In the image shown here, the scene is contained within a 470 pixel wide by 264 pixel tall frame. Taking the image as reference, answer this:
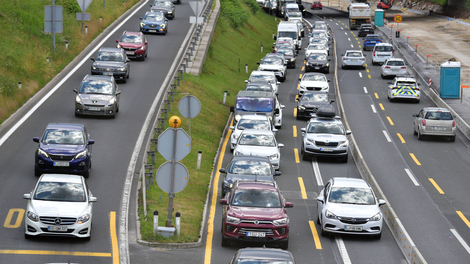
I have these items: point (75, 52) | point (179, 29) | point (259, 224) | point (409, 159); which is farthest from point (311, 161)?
point (179, 29)

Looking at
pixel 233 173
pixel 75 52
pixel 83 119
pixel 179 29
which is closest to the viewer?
pixel 233 173

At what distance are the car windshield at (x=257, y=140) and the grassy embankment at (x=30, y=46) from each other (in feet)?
33.0

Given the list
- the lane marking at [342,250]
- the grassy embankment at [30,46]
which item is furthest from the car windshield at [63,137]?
the lane marking at [342,250]

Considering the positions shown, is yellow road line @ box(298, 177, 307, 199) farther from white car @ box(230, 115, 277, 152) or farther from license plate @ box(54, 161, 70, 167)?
license plate @ box(54, 161, 70, 167)

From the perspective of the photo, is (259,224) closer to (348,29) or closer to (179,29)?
(179,29)

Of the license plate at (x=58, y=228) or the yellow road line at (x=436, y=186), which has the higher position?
the license plate at (x=58, y=228)

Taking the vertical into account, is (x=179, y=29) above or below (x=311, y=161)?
above

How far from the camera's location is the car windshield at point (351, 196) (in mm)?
17609

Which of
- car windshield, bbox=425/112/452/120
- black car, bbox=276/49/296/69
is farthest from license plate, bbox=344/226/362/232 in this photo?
black car, bbox=276/49/296/69

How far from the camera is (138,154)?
74.6 ft

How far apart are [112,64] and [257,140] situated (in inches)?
461

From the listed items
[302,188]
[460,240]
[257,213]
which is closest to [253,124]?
[302,188]

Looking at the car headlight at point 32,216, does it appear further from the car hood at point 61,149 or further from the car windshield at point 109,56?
the car windshield at point 109,56

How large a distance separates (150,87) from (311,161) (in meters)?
10.7
